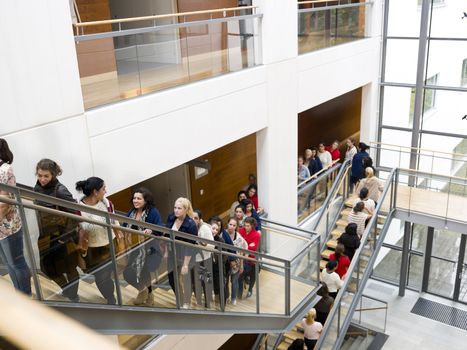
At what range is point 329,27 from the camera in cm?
1146

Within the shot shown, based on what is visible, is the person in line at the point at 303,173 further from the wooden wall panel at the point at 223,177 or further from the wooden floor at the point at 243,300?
the wooden floor at the point at 243,300

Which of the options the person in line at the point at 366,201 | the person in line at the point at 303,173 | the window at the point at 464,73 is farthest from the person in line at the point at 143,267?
the window at the point at 464,73

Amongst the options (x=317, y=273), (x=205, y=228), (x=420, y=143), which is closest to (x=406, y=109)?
(x=420, y=143)

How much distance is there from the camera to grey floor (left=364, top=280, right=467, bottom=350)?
42.9 feet

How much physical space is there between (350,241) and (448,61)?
6695 millimetres

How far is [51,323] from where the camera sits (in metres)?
0.86

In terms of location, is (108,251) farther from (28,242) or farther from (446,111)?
(446,111)

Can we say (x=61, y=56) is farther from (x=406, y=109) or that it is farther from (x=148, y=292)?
(x=406, y=109)

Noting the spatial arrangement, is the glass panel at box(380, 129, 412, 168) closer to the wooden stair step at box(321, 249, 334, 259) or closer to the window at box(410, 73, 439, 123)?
the window at box(410, 73, 439, 123)

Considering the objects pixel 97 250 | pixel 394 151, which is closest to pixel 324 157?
pixel 394 151

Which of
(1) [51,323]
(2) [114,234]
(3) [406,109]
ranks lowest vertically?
(3) [406,109]

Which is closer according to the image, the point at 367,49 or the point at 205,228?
the point at 205,228

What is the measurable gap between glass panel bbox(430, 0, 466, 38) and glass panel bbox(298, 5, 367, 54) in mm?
1877

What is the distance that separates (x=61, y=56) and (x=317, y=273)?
5232 mm
